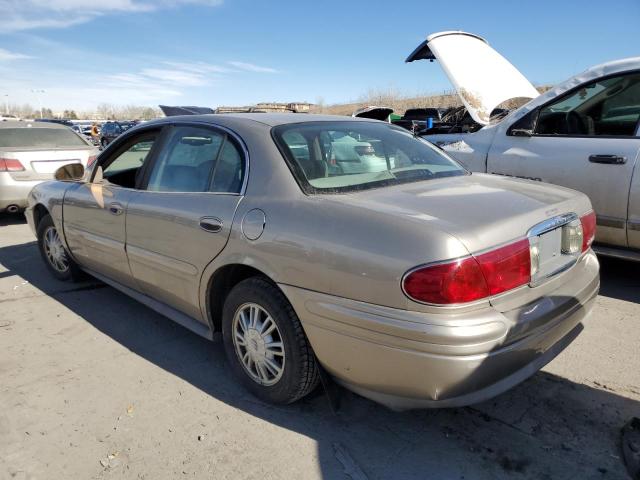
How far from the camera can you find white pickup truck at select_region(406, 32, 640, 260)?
397 centimetres

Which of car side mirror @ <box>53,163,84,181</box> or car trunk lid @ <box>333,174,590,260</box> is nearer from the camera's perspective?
car trunk lid @ <box>333,174,590,260</box>

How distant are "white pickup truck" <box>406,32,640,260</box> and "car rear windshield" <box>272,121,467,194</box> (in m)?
1.52

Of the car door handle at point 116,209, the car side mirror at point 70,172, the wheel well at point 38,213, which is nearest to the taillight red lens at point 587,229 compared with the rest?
the car door handle at point 116,209

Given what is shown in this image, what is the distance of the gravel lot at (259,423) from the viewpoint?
2.26 metres

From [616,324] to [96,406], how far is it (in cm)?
347

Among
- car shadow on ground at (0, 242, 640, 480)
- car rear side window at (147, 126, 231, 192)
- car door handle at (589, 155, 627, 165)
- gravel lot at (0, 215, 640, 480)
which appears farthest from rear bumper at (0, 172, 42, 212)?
car door handle at (589, 155, 627, 165)

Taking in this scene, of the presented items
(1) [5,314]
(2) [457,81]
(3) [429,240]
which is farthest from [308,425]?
(2) [457,81]

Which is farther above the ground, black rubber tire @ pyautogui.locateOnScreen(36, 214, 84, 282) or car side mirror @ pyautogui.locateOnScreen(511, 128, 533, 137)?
car side mirror @ pyautogui.locateOnScreen(511, 128, 533, 137)

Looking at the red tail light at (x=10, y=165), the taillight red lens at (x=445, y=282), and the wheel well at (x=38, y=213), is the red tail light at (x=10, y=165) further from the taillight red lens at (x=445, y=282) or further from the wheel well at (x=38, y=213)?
the taillight red lens at (x=445, y=282)

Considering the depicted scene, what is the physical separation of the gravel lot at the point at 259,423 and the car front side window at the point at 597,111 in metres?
1.76

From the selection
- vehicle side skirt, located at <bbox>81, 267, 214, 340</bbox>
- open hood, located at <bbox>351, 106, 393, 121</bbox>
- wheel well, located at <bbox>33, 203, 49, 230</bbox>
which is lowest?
vehicle side skirt, located at <bbox>81, 267, 214, 340</bbox>

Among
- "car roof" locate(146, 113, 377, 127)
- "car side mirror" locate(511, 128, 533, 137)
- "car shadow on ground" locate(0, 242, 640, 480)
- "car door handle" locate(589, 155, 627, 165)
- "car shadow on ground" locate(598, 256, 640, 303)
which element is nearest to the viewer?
"car shadow on ground" locate(0, 242, 640, 480)

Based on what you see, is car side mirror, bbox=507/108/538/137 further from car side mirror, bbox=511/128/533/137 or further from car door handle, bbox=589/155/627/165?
car door handle, bbox=589/155/627/165

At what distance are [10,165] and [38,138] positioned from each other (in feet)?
2.71
